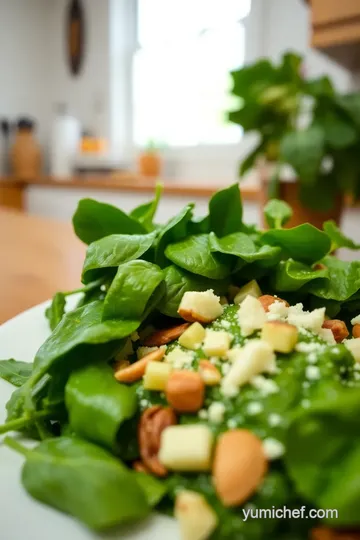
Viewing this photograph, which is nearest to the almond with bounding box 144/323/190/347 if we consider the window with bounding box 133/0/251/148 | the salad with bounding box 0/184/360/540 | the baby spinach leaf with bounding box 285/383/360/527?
the salad with bounding box 0/184/360/540

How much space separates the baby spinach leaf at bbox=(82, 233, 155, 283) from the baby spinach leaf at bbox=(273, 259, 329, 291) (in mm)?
171

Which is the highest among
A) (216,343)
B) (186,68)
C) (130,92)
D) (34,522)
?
(186,68)

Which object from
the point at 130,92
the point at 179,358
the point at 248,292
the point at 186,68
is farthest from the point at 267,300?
→ the point at 130,92

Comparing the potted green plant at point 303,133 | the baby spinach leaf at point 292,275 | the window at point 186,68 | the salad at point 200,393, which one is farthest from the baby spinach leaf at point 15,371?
the window at point 186,68

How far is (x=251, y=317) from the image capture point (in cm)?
54

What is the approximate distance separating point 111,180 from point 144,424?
3114 millimetres

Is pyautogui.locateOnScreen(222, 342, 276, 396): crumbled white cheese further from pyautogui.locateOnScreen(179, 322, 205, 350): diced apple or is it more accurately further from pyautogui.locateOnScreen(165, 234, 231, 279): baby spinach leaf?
pyautogui.locateOnScreen(165, 234, 231, 279): baby spinach leaf

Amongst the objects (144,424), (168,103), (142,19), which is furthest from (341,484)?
(142,19)

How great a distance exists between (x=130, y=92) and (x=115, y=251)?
3641 mm

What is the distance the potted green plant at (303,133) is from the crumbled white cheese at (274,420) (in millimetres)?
1283

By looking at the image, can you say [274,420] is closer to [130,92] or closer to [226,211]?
[226,211]

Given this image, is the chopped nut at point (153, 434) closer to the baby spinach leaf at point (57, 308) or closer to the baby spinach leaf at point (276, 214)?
the baby spinach leaf at point (57, 308)

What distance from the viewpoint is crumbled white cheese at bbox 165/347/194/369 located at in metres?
0.52

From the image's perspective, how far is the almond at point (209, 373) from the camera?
18.7 inches
